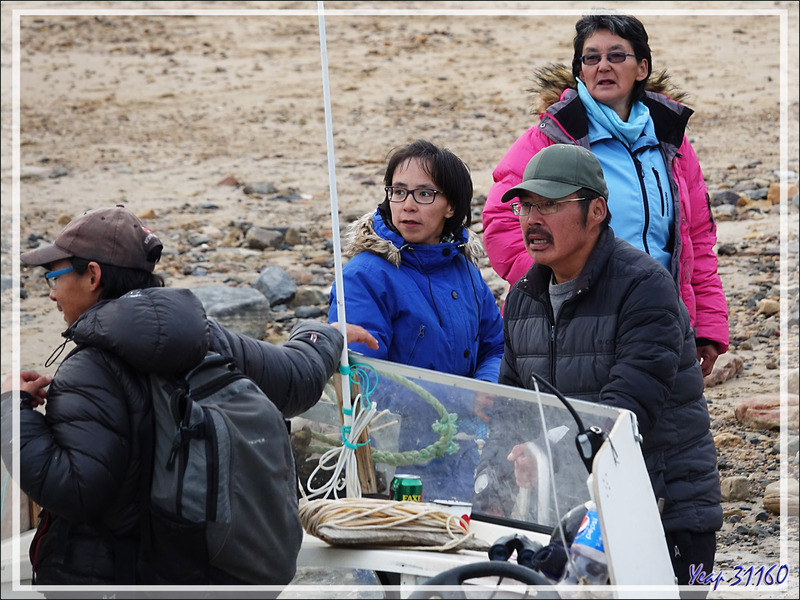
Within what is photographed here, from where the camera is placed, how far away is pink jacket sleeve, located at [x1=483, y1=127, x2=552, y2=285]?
149 inches

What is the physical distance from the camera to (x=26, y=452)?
2357 millimetres

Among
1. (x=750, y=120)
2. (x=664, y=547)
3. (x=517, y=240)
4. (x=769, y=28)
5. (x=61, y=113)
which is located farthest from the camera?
(x=769, y=28)

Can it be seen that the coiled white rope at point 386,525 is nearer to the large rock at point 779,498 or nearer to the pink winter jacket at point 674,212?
the pink winter jacket at point 674,212

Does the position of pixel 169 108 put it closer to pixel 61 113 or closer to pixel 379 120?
pixel 61 113

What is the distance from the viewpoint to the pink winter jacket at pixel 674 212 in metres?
3.78

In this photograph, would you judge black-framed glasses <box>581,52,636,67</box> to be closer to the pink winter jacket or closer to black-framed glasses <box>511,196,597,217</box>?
the pink winter jacket

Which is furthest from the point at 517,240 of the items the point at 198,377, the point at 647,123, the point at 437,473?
the point at 198,377

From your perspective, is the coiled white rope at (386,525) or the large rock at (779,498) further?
the large rock at (779,498)

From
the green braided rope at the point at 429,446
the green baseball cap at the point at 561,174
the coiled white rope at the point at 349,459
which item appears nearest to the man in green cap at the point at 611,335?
the green baseball cap at the point at 561,174

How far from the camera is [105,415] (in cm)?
239

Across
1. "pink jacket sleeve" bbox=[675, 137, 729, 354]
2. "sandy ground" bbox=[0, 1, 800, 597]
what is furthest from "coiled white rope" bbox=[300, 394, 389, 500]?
"sandy ground" bbox=[0, 1, 800, 597]

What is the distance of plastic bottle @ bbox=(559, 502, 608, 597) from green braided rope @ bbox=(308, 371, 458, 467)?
63cm

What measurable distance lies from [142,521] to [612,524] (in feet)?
3.46

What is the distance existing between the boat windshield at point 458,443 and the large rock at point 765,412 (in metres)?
3.46
